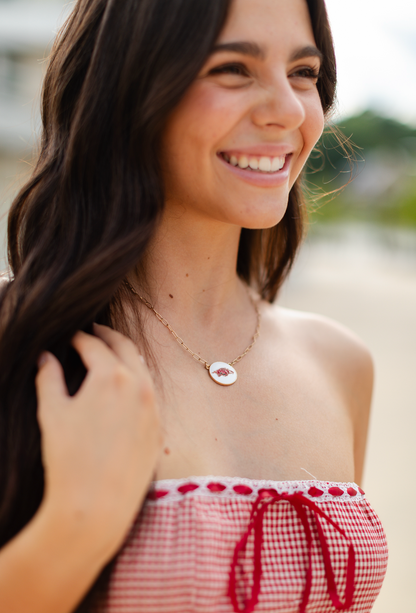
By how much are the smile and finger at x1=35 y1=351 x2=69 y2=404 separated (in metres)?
0.58

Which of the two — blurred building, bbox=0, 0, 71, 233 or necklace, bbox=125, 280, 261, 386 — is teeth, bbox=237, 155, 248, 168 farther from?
blurred building, bbox=0, 0, 71, 233

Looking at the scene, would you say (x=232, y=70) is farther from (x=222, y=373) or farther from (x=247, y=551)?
(x=247, y=551)

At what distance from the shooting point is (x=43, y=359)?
1.17 metres

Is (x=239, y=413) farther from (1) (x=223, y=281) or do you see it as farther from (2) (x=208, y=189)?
(2) (x=208, y=189)

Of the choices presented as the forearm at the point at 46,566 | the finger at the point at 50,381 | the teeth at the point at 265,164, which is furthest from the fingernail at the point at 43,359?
the teeth at the point at 265,164

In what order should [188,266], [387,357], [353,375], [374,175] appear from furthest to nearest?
[374,175] < [387,357] < [353,375] < [188,266]

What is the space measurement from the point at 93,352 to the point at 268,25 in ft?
2.62

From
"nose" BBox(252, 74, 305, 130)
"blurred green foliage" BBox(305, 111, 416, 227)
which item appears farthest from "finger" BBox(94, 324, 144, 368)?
"blurred green foliage" BBox(305, 111, 416, 227)

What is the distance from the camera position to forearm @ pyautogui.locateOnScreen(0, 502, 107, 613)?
Result: 100 centimetres

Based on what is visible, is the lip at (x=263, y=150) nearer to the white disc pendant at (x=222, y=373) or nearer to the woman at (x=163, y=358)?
the woman at (x=163, y=358)

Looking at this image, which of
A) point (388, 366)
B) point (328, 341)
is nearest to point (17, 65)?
point (388, 366)

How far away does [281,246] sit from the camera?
79.6 inches

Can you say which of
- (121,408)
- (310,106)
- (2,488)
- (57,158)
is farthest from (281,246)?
(2,488)

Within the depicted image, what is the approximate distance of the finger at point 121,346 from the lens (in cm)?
115
